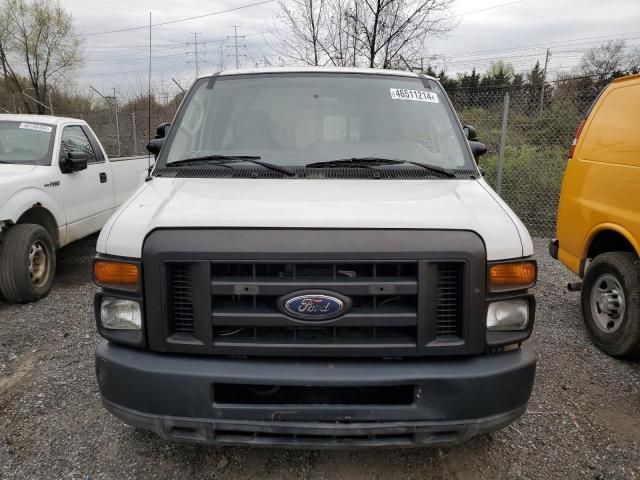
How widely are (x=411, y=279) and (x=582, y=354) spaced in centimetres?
269

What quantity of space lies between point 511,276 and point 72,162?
5128 millimetres

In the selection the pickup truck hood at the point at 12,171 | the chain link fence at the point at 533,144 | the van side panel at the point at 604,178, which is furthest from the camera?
the chain link fence at the point at 533,144

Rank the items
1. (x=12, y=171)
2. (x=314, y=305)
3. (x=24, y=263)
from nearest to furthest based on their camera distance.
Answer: (x=314, y=305) → (x=24, y=263) → (x=12, y=171)

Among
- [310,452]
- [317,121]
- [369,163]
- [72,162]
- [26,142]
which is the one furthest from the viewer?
[26,142]

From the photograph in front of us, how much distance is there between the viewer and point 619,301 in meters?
4.00

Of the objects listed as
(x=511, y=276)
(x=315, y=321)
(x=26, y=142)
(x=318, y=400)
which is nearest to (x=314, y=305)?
(x=315, y=321)

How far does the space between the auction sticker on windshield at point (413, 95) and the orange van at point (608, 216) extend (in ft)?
5.34

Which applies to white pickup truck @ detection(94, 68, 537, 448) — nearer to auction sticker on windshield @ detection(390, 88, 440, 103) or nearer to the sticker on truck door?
auction sticker on windshield @ detection(390, 88, 440, 103)

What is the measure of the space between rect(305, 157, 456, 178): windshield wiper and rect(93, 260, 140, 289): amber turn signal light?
122 centimetres

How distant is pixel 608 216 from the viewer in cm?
398

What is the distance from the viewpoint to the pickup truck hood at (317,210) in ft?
7.27

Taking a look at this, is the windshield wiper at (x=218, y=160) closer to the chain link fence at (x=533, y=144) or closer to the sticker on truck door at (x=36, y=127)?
the sticker on truck door at (x=36, y=127)

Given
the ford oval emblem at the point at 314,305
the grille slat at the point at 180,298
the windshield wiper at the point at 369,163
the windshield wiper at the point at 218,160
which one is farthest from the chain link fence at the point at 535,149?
the grille slat at the point at 180,298

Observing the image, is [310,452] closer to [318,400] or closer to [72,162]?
[318,400]
